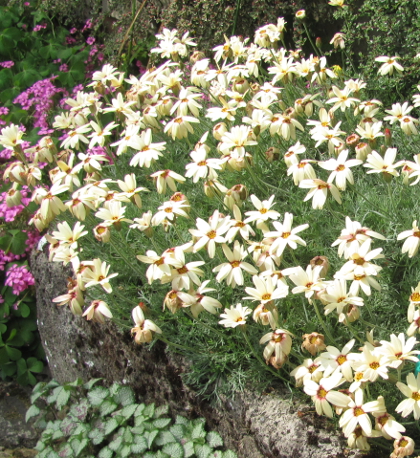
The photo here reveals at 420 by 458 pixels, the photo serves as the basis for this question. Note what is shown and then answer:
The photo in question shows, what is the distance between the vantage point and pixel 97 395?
2596 millimetres

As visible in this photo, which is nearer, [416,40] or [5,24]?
[416,40]

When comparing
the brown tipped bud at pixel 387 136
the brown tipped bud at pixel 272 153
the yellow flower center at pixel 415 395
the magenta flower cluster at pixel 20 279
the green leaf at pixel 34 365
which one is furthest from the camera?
the green leaf at pixel 34 365

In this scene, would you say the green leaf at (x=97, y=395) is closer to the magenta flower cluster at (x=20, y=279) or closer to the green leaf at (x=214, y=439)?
the green leaf at (x=214, y=439)

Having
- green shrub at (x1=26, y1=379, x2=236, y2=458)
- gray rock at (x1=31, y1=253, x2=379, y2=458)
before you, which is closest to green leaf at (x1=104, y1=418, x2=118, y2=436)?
green shrub at (x1=26, y1=379, x2=236, y2=458)

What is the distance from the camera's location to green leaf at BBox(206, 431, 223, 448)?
7.34 feet

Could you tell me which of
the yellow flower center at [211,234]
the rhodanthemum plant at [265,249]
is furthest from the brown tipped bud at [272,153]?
the yellow flower center at [211,234]

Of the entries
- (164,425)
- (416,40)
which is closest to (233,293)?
(164,425)

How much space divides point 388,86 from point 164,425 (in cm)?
247

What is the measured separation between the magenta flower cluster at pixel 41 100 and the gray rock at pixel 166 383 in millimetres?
1373

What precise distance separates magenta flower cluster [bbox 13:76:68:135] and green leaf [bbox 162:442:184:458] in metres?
2.76

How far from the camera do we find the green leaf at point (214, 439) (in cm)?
224

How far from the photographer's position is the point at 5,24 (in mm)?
5543

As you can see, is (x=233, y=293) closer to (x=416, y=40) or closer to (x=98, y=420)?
(x=98, y=420)

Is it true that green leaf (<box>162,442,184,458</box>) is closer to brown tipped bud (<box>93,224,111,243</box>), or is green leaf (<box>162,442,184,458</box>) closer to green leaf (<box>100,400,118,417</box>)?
green leaf (<box>100,400,118,417</box>)
